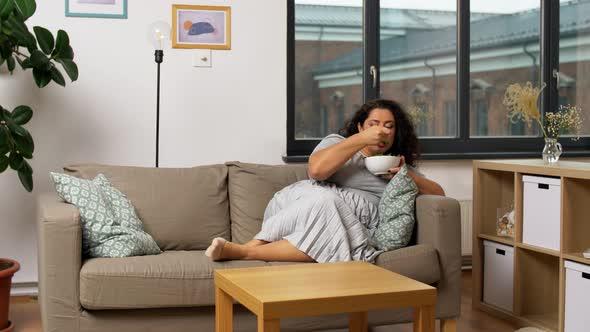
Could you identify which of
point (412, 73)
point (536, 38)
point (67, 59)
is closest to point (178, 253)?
point (67, 59)

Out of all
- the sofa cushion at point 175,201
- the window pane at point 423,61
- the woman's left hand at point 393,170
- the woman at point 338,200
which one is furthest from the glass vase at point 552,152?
the sofa cushion at point 175,201

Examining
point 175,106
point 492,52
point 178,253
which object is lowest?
point 178,253

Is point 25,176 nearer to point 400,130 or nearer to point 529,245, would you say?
point 400,130

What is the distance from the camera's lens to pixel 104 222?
316cm

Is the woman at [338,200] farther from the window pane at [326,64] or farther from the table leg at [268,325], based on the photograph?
the table leg at [268,325]

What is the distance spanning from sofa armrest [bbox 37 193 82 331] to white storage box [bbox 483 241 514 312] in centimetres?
193

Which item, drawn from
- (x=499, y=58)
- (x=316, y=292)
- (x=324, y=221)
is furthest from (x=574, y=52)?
(x=316, y=292)

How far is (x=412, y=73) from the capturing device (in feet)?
15.6

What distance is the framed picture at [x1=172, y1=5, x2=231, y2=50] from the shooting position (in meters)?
4.15

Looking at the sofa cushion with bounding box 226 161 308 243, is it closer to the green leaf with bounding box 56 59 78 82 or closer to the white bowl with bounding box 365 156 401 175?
the white bowl with bounding box 365 156 401 175

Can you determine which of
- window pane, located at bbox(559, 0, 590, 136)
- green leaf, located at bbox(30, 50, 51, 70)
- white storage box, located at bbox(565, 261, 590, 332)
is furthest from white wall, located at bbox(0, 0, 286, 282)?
window pane, located at bbox(559, 0, 590, 136)

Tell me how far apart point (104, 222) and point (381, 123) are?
4.33ft

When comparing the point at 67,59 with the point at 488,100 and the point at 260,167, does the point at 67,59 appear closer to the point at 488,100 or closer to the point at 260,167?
the point at 260,167

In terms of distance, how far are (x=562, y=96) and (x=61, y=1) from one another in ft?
9.95
